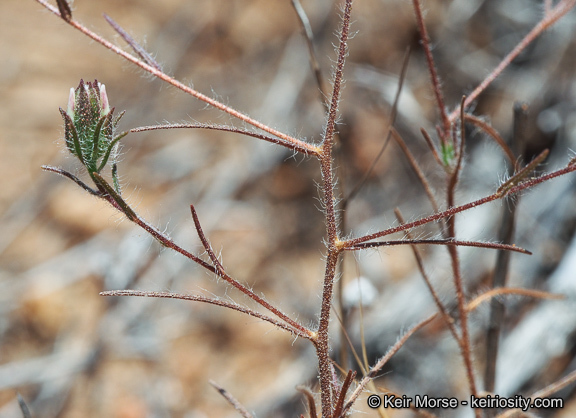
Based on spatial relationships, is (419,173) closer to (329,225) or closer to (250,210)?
(329,225)

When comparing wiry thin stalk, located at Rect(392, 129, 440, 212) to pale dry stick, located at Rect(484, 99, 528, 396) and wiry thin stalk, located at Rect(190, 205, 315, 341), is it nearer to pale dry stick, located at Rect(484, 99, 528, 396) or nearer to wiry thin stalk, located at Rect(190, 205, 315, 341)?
pale dry stick, located at Rect(484, 99, 528, 396)

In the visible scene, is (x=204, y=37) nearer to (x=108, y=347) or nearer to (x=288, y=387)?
(x=108, y=347)

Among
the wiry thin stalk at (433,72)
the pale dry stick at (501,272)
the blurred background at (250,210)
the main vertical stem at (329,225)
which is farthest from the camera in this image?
the blurred background at (250,210)

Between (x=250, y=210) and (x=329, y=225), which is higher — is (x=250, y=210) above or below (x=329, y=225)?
above

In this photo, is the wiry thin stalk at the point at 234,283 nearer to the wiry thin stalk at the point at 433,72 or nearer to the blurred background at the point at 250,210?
the wiry thin stalk at the point at 433,72

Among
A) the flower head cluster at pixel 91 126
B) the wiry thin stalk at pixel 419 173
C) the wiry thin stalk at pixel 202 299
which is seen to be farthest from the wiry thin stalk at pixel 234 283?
the wiry thin stalk at pixel 419 173

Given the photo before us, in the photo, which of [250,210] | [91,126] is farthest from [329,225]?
[250,210]
